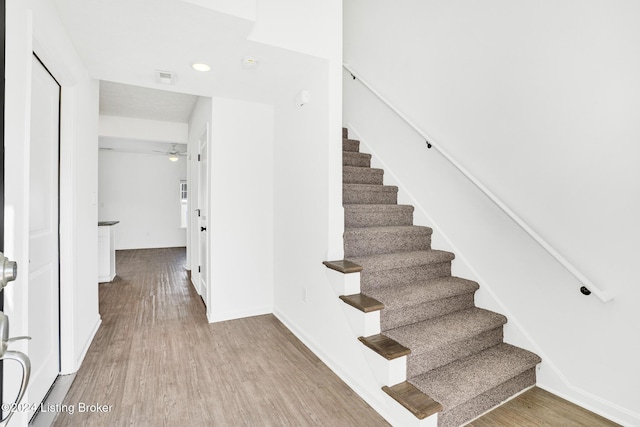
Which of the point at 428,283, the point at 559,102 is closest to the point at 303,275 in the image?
the point at 428,283

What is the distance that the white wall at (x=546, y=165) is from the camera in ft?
5.80

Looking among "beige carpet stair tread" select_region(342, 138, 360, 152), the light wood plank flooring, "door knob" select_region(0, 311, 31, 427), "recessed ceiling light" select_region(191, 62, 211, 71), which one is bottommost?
the light wood plank flooring

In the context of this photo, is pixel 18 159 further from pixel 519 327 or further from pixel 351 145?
pixel 351 145

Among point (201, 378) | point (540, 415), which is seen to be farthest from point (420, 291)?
point (201, 378)

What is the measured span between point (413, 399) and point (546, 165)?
5.53 feet

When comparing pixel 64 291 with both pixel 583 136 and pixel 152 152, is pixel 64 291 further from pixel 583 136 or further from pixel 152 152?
pixel 152 152

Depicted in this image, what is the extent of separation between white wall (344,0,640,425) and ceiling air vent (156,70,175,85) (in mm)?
2222

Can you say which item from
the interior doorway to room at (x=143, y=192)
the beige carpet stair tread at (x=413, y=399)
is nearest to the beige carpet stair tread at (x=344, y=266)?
the beige carpet stair tread at (x=413, y=399)

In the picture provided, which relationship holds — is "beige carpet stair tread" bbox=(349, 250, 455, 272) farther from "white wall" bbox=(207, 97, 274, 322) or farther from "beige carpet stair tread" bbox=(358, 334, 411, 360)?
"white wall" bbox=(207, 97, 274, 322)

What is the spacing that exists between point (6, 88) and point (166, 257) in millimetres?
6746

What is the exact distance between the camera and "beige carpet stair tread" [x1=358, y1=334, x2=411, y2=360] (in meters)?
1.78

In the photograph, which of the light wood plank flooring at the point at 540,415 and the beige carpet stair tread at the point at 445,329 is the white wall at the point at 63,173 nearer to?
the beige carpet stair tread at the point at 445,329

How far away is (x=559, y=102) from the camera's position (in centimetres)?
201

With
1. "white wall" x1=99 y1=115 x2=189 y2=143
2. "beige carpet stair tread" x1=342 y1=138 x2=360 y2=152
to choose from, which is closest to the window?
"white wall" x1=99 y1=115 x2=189 y2=143
